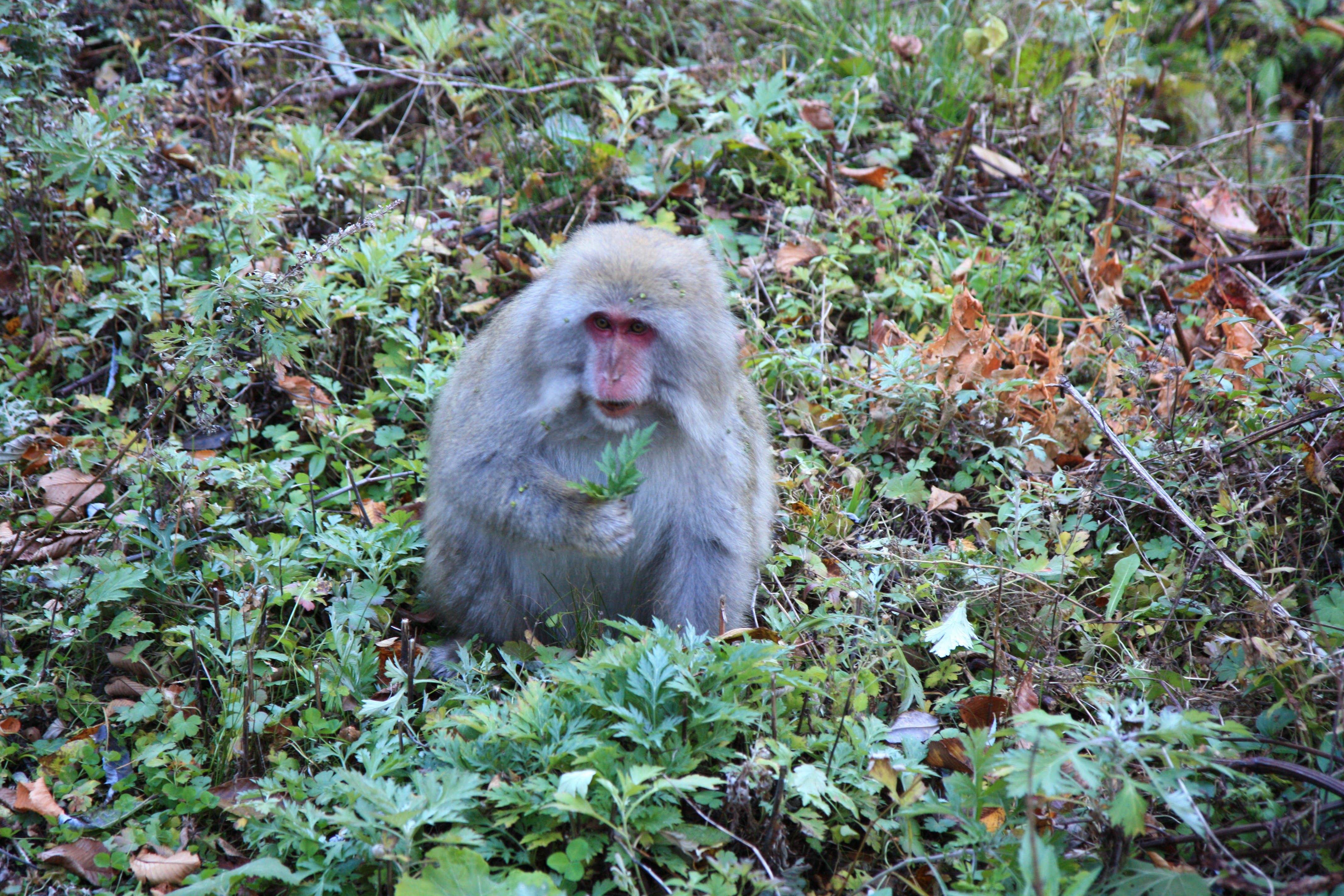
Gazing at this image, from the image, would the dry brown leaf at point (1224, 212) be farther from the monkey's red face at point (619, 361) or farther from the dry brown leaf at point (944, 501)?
the monkey's red face at point (619, 361)

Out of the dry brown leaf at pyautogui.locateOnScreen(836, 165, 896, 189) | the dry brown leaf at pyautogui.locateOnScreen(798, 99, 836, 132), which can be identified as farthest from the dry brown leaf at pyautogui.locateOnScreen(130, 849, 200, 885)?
the dry brown leaf at pyautogui.locateOnScreen(798, 99, 836, 132)

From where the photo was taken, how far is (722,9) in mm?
Result: 6973

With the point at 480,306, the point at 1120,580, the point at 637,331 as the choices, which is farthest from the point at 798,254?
the point at 1120,580

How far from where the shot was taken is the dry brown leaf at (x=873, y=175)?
5902 mm

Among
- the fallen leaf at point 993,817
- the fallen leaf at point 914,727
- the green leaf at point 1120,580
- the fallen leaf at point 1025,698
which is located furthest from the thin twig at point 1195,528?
the fallen leaf at point 914,727

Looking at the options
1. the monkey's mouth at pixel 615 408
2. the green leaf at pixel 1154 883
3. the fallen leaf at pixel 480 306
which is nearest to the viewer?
the green leaf at pixel 1154 883

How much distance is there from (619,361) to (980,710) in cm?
166

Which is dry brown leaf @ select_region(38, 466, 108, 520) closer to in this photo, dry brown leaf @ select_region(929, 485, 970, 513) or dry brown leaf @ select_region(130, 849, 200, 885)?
dry brown leaf @ select_region(130, 849, 200, 885)

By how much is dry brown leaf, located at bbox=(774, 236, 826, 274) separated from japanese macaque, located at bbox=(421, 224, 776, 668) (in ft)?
5.43

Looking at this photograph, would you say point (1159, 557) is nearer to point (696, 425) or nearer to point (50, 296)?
point (696, 425)

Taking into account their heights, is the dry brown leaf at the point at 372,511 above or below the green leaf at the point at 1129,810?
below

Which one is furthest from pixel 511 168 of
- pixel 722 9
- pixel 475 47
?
pixel 722 9

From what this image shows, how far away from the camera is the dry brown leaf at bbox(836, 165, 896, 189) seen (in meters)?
5.90

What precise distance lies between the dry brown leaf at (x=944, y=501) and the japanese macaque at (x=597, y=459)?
Answer: 0.87 metres
